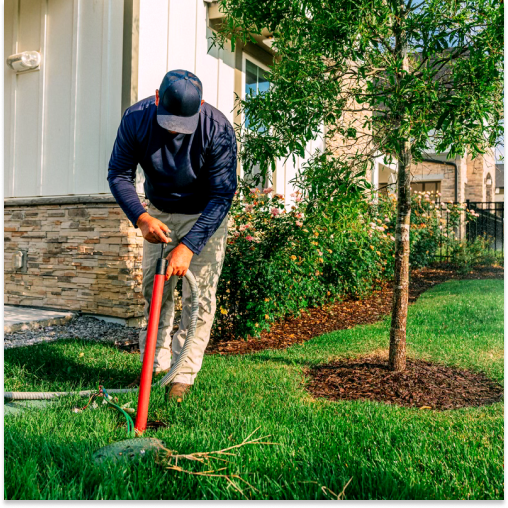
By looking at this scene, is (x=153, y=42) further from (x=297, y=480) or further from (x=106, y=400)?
(x=297, y=480)

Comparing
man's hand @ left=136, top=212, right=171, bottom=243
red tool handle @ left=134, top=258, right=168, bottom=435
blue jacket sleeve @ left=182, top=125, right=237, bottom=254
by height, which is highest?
blue jacket sleeve @ left=182, top=125, right=237, bottom=254

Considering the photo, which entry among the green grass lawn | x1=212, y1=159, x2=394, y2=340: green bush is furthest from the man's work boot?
x1=212, y1=159, x2=394, y2=340: green bush

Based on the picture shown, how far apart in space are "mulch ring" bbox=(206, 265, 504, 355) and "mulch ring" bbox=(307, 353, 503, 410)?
1.06m

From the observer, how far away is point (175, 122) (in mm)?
2701

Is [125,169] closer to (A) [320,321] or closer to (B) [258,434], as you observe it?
(B) [258,434]

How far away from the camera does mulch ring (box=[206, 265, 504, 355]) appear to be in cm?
483

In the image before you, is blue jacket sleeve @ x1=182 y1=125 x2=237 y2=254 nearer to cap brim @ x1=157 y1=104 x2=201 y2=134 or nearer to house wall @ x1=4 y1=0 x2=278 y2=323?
cap brim @ x1=157 y1=104 x2=201 y2=134

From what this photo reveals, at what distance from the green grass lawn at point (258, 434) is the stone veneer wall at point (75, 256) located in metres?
1.67

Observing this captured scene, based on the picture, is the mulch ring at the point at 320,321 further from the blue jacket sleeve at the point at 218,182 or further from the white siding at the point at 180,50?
the white siding at the point at 180,50

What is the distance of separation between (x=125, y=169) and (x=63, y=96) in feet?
11.7

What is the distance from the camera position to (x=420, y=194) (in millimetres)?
10859

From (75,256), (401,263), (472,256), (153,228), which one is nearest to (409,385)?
(401,263)

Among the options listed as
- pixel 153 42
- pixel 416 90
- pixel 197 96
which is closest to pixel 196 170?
pixel 197 96

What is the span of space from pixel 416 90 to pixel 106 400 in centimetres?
236
